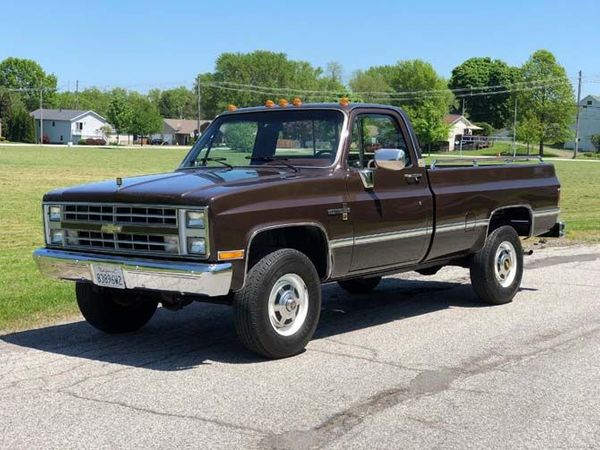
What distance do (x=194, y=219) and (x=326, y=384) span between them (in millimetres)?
1516

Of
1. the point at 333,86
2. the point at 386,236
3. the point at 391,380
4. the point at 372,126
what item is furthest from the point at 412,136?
the point at 333,86

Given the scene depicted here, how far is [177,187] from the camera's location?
5965 millimetres

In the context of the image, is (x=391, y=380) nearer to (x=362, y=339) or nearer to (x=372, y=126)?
(x=362, y=339)

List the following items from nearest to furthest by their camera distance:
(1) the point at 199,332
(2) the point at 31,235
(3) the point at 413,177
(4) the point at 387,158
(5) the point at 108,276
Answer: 1. (5) the point at 108,276
2. (4) the point at 387,158
3. (1) the point at 199,332
4. (3) the point at 413,177
5. (2) the point at 31,235

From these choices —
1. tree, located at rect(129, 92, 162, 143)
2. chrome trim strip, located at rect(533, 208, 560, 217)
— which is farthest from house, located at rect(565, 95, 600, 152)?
chrome trim strip, located at rect(533, 208, 560, 217)

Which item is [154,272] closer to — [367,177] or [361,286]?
[367,177]

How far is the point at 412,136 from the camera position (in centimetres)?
782

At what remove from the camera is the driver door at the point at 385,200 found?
22.4 ft

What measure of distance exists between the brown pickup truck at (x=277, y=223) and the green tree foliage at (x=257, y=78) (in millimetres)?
133658

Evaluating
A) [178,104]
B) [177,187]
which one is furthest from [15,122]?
[177,187]

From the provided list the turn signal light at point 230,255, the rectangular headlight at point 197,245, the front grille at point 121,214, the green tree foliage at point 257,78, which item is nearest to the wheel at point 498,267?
the turn signal light at point 230,255

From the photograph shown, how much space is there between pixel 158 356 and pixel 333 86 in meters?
134

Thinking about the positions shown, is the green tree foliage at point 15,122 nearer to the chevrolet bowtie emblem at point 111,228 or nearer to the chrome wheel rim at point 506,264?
the chrome wheel rim at point 506,264

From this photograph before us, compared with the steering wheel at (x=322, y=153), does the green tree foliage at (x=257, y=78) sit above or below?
above
